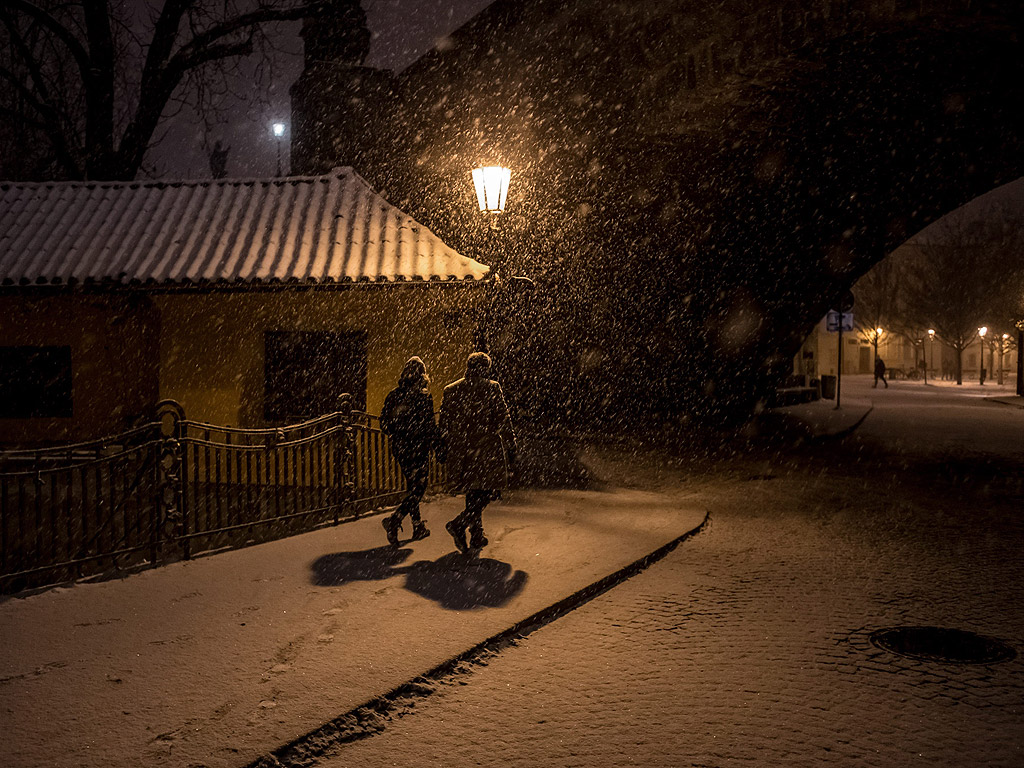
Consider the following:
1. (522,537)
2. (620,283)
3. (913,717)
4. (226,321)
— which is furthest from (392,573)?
(620,283)

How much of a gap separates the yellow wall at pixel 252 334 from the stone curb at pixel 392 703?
22.4 ft

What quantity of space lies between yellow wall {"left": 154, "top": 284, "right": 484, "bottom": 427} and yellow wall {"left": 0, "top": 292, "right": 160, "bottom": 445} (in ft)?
1.83

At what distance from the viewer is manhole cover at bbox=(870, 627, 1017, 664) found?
518 centimetres

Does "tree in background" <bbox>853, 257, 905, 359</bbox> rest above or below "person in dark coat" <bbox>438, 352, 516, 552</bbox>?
above

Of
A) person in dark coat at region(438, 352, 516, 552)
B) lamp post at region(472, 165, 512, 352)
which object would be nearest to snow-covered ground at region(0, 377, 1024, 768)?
person in dark coat at region(438, 352, 516, 552)

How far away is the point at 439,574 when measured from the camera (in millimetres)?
7168

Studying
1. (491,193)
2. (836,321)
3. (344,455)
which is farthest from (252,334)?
(836,321)

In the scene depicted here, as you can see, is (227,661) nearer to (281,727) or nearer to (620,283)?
(281,727)

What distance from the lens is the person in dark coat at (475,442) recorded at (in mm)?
7742

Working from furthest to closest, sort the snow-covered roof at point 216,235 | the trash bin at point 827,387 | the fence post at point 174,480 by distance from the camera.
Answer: the trash bin at point 827,387, the snow-covered roof at point 216,235, the fence post at point 174,480

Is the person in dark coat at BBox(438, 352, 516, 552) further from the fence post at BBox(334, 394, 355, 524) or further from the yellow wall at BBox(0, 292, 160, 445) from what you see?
the yellow wall at BBox(0, 292, 160, 445)

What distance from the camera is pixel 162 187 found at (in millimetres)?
15398

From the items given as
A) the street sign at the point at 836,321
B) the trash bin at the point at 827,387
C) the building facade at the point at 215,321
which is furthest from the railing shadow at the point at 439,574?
the trash bin at the point at 827,387

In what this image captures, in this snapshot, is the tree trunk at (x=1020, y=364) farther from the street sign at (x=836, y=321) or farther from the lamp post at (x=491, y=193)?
the lamp post at (x=491, y=193)
